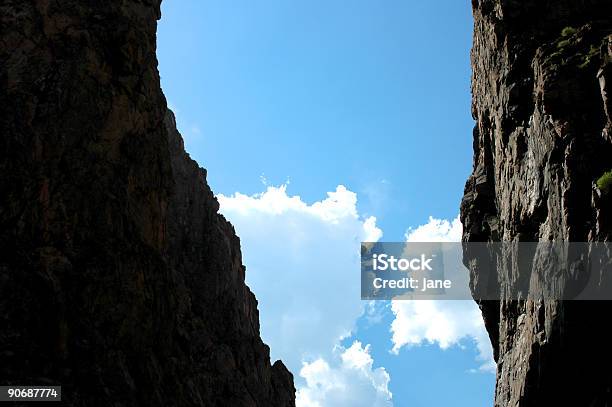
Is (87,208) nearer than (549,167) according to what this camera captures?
No

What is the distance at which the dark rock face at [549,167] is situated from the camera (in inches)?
1484

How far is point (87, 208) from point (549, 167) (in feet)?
85.4

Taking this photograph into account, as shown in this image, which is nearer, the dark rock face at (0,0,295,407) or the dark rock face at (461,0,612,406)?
the dark rock face at (0,0,295,407)

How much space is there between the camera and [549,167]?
40250 mm

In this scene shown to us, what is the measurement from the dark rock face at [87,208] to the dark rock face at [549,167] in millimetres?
20842

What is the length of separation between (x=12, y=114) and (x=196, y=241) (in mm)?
36637

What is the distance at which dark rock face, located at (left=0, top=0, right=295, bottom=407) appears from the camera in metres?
34.8

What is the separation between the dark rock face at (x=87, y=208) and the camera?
34.8m

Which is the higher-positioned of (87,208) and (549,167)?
(549,167)

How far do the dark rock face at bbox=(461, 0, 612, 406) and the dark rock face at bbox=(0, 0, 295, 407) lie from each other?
821 inches

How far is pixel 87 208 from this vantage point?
133 ft

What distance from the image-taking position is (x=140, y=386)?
39000 mm

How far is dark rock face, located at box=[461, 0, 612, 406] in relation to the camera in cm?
3769

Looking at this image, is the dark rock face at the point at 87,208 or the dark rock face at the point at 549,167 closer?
the dark rock face at the point at 87,208
